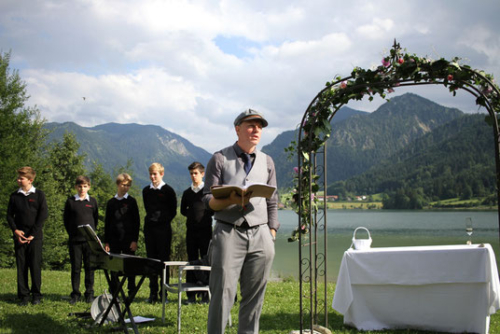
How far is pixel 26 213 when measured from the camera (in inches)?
263

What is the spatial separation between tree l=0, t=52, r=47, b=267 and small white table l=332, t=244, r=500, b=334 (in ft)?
51.4

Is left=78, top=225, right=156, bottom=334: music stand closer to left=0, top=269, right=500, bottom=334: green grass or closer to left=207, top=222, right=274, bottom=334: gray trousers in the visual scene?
left=0, top=269, right=500, bottom=334: green grass

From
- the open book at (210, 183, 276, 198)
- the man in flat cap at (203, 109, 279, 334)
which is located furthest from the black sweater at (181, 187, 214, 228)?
the open book at (210, 183, 276, 198)

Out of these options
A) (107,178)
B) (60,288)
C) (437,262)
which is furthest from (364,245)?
(107,178)

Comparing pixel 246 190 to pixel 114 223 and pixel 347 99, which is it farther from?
pixel 114 223

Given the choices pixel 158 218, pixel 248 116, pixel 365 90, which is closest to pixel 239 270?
pixel 248 116

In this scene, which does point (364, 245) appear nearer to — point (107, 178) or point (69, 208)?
point (69, 208)

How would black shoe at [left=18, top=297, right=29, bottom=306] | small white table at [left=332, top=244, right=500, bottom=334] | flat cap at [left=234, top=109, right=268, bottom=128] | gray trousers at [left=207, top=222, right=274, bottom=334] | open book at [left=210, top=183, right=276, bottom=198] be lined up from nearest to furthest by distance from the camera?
1. open book at [left=210, top=183, right=276, bottom=198]
2. gray trousers at [left=207, top=222, right=274, bottom=334]
3. flat cap at [left=234, top=109, right=268, bottom=128]
4. small white table at [left=332, top=244, right=500, bottom=334]
5. black shoe at [left=18, top=297, right=29, bottom=306]

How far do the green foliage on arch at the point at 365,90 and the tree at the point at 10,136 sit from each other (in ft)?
50.9

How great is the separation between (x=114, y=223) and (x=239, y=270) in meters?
3.95

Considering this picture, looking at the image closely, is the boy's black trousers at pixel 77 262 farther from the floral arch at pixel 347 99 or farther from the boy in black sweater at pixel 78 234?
the floral arch at pixel 347 99

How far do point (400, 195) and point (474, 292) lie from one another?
11764cm

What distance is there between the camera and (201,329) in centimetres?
517

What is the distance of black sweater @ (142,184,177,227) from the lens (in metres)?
6.75
